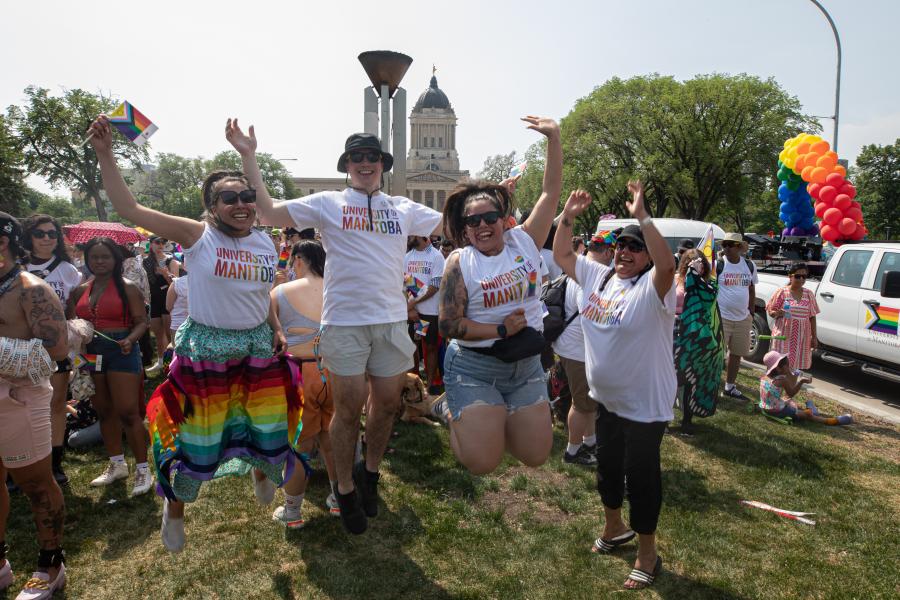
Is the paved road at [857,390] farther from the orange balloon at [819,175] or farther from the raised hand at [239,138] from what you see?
the raised hand at [239,138]

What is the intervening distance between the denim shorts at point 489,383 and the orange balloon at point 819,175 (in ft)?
39.3

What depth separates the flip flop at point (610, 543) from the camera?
3711 millimetres

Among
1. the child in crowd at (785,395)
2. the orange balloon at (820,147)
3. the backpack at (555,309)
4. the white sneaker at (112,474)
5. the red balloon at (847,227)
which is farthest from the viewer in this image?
the orange balloon at (820,147)

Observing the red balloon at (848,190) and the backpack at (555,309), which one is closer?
the backpack at (555,309)

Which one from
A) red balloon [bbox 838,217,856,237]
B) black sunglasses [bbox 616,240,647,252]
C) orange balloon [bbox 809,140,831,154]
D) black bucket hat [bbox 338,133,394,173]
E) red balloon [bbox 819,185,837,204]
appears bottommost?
black sunglasses [bbox 616,240,647,252]

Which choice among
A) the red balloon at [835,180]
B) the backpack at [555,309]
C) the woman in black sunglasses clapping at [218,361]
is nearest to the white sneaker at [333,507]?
the woman in black sunglasses clapping at [218,361]

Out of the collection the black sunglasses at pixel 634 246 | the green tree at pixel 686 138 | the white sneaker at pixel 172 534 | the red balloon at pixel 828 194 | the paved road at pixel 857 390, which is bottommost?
the paved road at pixel 857 390

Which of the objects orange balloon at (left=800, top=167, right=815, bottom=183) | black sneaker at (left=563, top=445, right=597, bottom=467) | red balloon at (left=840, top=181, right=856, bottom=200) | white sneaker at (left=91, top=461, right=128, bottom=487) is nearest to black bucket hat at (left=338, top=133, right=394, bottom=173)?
black sneaker at (left=563, top=445, right=597, bottom=467)

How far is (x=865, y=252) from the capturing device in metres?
8.51

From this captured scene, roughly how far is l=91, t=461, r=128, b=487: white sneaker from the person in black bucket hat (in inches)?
96.7

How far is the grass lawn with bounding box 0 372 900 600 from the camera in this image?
131 inches

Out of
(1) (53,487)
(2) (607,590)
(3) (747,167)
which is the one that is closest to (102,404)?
(1) (53,487)

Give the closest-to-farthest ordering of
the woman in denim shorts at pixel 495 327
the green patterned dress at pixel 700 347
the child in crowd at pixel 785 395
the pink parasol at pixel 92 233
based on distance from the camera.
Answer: the woman in denim shorts at pixel 495 327
the green patterned dress at pixel 700 347
the child in crowd at pixel 785 395
the pink parasol at pixel 92 233

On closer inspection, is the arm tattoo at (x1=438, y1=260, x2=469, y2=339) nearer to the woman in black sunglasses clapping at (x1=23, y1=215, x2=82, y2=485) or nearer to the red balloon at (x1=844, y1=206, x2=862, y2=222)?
the woman in black sunglasses clapping at (x1=23, y1=215, x2=82, y2=485)
